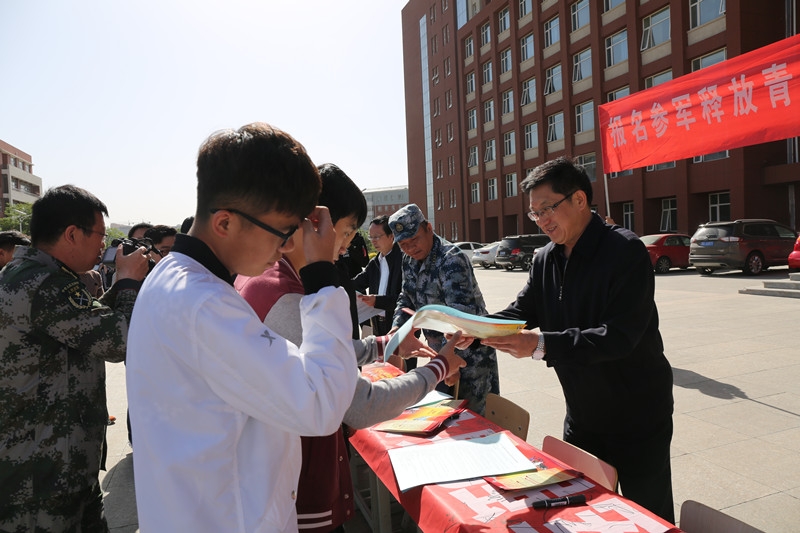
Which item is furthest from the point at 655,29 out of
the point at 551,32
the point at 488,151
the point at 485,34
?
the point at 485,34

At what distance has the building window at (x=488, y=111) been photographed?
120 feet

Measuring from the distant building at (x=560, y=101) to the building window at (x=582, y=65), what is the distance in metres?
0.08

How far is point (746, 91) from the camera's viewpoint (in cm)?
564

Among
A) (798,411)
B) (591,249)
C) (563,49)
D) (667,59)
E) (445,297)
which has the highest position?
(563,49)

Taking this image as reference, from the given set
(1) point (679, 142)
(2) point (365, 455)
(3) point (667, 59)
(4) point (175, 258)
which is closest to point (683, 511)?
(2) point (365, 455)

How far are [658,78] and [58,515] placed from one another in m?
26.3

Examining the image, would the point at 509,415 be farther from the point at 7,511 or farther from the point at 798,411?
the point at 798,411

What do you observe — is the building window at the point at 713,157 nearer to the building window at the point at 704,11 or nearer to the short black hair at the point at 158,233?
the building window at the point at 704,11

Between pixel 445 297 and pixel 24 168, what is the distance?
282 feet

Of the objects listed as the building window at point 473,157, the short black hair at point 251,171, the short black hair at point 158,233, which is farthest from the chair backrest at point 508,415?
the building window at point 473,157

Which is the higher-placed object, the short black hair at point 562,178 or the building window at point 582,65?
the building window at point 582,65

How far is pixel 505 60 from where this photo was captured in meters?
35.1

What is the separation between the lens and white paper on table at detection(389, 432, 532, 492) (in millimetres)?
1922

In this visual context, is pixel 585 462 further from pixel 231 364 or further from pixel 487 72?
pixel 487 72
